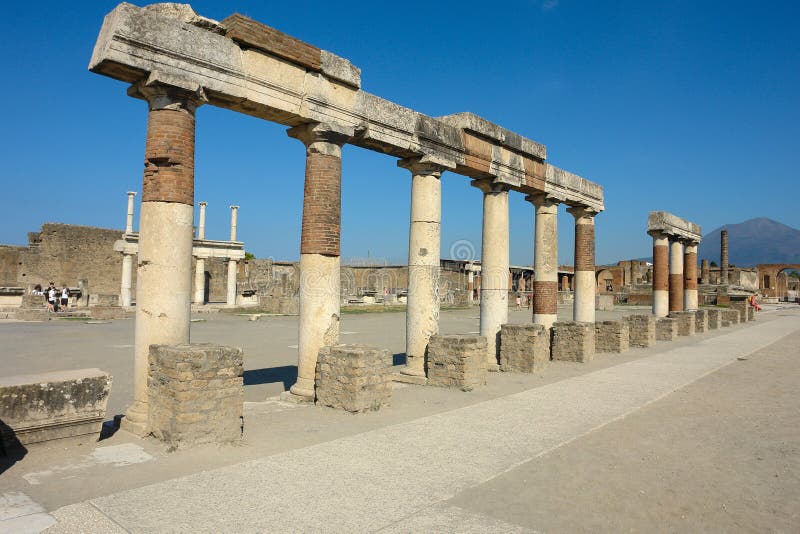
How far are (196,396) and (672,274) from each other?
21.4 m

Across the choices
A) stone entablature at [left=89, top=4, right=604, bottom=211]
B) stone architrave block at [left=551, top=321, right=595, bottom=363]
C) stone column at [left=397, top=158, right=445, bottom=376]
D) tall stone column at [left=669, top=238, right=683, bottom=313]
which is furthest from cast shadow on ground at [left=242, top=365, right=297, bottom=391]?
tall stone column at [left=669, top=238, right=683, bottom=313]

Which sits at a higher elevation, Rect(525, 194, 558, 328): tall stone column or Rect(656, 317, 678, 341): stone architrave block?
Rect(525, 194, 558, 328): tall stone column

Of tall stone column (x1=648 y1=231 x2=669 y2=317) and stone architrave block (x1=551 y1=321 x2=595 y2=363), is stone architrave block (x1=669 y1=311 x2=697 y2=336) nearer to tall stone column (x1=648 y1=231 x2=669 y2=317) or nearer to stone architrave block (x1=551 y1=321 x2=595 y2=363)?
tall stone column (x1=648 y1=231 x2=669 y2=317)

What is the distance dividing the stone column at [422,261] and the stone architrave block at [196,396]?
475 cm

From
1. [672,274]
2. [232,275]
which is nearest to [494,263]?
[672,274]

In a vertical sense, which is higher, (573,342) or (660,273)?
(660,273)

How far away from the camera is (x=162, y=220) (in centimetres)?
666

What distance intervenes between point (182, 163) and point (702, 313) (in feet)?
72.3

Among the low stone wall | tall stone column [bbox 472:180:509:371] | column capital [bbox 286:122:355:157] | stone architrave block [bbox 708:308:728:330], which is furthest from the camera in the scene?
stone architrave block [bbox 708:308:728:330]

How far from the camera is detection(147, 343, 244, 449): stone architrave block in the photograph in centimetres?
566

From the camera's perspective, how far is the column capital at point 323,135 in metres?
8.35

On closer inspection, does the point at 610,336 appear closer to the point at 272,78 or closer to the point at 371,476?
the point at 272,78

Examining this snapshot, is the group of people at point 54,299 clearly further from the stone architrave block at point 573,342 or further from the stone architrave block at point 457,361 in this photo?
the stone architrave block at point 573,342

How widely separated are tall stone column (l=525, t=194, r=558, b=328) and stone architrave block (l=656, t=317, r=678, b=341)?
23.9 feet
